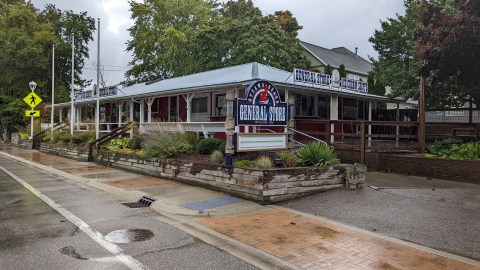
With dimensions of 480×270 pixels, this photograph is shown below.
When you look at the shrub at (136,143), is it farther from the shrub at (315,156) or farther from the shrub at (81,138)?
the shrub at (315,156)

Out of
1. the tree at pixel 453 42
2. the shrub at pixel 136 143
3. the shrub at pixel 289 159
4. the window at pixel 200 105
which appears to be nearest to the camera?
the shrub at pixel 289 159

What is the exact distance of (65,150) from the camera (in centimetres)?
2162

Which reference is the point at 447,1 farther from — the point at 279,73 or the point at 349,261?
the point at 349,261

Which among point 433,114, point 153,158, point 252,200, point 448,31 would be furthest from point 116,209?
point 433,114

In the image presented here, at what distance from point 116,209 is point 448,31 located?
1058 cm

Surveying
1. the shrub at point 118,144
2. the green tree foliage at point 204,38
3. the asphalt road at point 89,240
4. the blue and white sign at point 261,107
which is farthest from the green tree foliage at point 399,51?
the asphalt road at point 89,240

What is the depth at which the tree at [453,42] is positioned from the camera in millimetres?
10570

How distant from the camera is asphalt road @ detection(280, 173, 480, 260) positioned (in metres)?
5.94

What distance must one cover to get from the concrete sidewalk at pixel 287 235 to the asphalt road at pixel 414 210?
1.24ft

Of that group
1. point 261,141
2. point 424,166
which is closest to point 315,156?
point 261,141

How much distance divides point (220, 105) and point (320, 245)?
14246mm

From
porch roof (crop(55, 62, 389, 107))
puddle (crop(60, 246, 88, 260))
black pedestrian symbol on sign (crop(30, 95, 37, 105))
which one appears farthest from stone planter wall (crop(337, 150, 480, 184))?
black pedestrian symbol on sign (crop(30, 95, 37, 105))

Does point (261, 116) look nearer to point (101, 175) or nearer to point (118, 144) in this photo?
point (101, 175)

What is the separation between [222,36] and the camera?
29.0 metres
